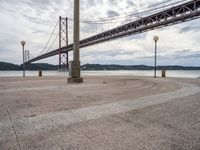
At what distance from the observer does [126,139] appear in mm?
2471

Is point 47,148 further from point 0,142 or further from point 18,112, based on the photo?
point 18,112

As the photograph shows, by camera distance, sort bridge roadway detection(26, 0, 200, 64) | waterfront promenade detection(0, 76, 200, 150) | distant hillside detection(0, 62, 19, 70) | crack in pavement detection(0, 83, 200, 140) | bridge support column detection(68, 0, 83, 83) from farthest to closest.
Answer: distant hillside detection(0, 62, 19, 70), bridge roadway detection(26, 0, 200, 64), bridge support column detection(68, 0, 83, 83), crack in pavement detection(0, 83, 200, 140), waterfront promenade detection(0, 76, 200, 150)

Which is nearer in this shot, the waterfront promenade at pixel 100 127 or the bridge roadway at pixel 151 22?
the waterfront promenade at pixel 100 127

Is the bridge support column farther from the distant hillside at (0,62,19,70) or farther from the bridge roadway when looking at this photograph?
the distant hillside at (0,62,19,70)

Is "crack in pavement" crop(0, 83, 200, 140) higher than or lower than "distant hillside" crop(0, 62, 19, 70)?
lower

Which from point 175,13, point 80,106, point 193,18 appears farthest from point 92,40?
point 80,106

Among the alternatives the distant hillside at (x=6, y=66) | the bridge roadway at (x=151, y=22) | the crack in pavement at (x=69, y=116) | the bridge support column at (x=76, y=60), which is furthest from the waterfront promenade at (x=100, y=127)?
the distant hillside at (x=6, y=66)

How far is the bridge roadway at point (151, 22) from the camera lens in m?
27.1

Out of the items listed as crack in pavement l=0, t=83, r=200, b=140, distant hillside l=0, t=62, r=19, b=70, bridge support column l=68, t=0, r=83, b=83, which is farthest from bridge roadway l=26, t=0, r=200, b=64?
distant hillside l=0, t=62, r=19, b=70

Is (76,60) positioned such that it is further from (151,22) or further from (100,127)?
(151,22)

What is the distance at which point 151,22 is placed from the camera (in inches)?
1383

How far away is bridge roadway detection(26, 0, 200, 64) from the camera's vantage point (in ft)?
88.9

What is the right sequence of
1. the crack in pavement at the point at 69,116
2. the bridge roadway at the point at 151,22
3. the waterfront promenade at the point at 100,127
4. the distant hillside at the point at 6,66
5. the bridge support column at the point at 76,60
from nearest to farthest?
1. the waterfront promenade at the point at 100,127
2. the crack in pavement at the point at 69,116
3. the bridge support column at the point at 76,60
4. the bridge roadway at the point at 151,22
5. the distant hillside at the point at 6,66

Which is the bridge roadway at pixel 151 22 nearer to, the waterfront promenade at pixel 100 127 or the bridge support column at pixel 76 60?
the bridge support column at pixel 76 60
